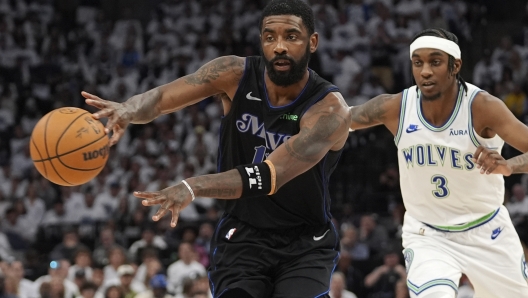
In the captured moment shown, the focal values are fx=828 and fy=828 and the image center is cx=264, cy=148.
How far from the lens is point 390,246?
1215 centimetres

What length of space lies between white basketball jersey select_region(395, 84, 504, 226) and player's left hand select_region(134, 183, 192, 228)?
8.20ft

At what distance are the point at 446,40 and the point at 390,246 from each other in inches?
247

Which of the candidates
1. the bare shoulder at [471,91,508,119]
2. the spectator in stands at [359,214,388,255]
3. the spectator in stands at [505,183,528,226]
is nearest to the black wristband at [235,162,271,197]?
the bare shoulder at [471,91,508,119]

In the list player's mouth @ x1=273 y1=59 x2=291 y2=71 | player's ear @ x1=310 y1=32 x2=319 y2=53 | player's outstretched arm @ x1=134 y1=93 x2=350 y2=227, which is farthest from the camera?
player's ear @ x1=310 y1=32 x2=319 y2=53

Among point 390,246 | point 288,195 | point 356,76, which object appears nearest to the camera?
point 288,195

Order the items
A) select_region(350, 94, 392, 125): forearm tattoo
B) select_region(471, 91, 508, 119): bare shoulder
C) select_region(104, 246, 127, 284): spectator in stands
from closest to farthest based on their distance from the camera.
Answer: select_region(471, 91, 508, 119): bare shoulder < select_region(350, 94, 392, 125): forearm tattoo < select_region(104, 246, 127, 284): spectator in stands

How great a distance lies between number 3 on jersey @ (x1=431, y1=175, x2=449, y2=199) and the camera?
246 inches

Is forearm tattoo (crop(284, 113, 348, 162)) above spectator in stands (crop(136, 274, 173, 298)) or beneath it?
above

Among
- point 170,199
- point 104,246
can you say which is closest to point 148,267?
point 104,246

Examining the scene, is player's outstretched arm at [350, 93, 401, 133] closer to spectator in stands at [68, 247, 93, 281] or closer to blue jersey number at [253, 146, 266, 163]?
blue jersey number at [253, 146, 266, 163]

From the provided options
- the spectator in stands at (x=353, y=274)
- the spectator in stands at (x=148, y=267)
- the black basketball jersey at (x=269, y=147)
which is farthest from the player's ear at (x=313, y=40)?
the spectator in stands at (x=353, y=274)

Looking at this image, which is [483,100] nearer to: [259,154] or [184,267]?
[259,154]

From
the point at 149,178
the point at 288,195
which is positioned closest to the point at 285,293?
the point at 288,195

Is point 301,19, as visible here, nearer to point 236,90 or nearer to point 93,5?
point 236,90
